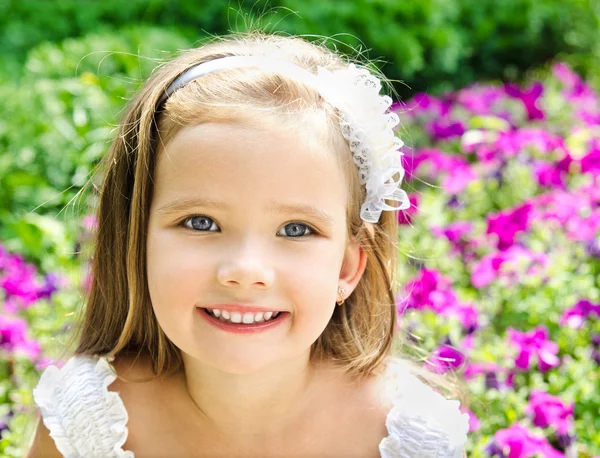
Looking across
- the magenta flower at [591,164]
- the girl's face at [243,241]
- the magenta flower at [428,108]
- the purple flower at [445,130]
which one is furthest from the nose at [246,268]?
the magenta flower at [428,108]

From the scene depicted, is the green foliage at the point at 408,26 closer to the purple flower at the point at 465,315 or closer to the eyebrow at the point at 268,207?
the purple flower at the point at 465,315

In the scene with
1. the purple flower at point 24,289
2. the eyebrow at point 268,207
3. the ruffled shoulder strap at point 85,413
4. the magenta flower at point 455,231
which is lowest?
the purple flower at point 24,289

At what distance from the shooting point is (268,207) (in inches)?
66.1

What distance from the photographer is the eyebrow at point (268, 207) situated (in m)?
1.68

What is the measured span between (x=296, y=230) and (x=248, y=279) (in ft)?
0.54

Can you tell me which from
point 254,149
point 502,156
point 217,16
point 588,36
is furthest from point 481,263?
point 588,36

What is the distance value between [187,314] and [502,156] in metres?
2.68

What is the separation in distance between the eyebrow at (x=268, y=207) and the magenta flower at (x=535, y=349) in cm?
101

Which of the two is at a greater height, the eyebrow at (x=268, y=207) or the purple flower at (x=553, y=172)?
the eyebrow at (x=268, y=207)

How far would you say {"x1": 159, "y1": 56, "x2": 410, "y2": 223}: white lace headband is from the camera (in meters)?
1.86

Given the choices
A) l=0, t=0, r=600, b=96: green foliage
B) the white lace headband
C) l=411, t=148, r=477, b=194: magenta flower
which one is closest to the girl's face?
the white lace headband

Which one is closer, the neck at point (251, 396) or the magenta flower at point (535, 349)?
the neck at point (251, 396)

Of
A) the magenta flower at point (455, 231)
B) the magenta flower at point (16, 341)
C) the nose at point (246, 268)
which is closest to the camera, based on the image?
the nose at point (246, 268)

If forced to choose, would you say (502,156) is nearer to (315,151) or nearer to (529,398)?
(529,398)
